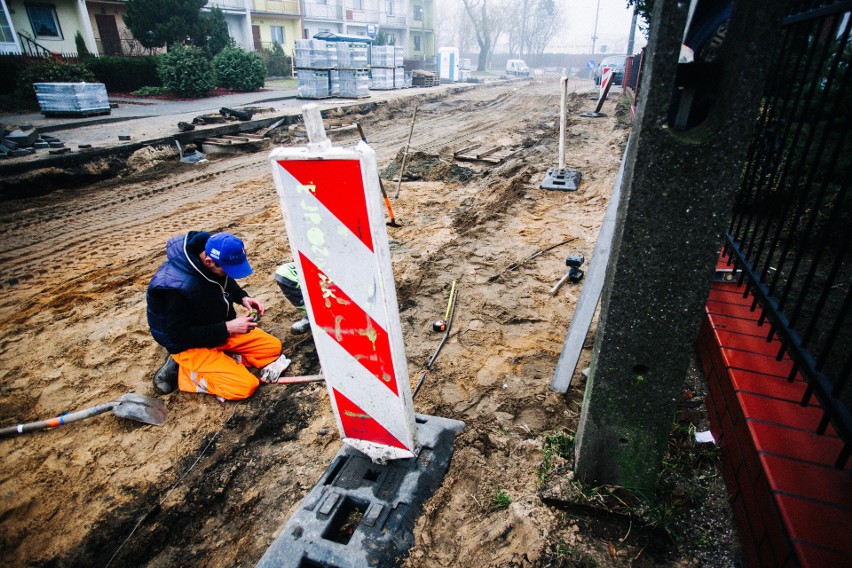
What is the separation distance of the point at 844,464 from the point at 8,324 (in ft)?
21.4

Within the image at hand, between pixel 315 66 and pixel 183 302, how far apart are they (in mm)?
16723

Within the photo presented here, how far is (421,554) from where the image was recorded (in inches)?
79.2

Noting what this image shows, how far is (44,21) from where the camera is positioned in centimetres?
2084

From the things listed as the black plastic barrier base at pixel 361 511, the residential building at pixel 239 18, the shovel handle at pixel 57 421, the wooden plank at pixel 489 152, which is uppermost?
the residential building at pixel 239 18

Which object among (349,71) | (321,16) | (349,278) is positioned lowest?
(349,278)

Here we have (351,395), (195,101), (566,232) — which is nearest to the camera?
(351,395)

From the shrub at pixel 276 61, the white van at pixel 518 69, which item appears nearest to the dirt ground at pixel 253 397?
the shrub at pixel 276 61

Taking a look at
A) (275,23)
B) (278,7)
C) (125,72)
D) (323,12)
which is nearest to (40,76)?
(125,72)

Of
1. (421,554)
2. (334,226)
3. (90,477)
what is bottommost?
(90,477)

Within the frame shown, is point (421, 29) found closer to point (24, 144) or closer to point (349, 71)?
point (349, 71)

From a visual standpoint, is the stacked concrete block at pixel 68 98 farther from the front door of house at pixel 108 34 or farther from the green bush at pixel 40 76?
the front door of house at pixel 108 34

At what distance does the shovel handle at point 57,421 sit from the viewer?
3.13m

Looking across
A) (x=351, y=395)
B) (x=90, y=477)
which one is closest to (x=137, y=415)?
(x=90, y=477)

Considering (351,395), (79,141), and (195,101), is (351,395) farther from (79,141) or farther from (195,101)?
(195,101)
